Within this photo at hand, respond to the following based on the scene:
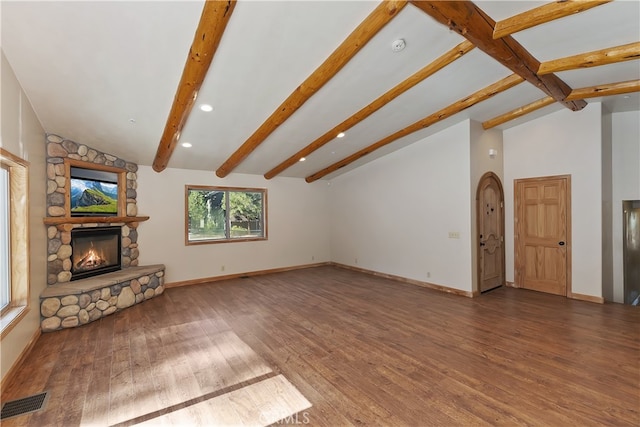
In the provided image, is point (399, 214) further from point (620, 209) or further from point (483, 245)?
point (620, 209)

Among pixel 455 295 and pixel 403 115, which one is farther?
pixel 455 295

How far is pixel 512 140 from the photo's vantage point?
5.68 m

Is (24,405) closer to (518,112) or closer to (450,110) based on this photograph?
(450,110)

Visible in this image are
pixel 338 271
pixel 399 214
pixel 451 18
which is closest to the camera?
pixel 451 18

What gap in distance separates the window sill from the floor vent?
1.98ft

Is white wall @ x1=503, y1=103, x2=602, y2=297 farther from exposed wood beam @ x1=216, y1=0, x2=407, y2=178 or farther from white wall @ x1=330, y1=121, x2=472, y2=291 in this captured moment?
exposed wood beam @ x1=216, y1=0, x2=407, y2=178

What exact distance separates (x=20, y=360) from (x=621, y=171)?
877cm

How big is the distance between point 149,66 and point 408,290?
17.2 feet

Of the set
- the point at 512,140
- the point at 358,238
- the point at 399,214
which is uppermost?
the point at 512,140

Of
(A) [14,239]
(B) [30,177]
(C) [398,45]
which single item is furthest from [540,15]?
(A) [14,239]

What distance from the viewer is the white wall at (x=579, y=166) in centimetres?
470

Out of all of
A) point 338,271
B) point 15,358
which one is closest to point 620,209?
point 338,271

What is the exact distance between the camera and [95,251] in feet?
15.8

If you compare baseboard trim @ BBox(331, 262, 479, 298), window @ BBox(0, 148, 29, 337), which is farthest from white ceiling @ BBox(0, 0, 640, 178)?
baseboard trim @ BBox(331, 262, 479, 298)
